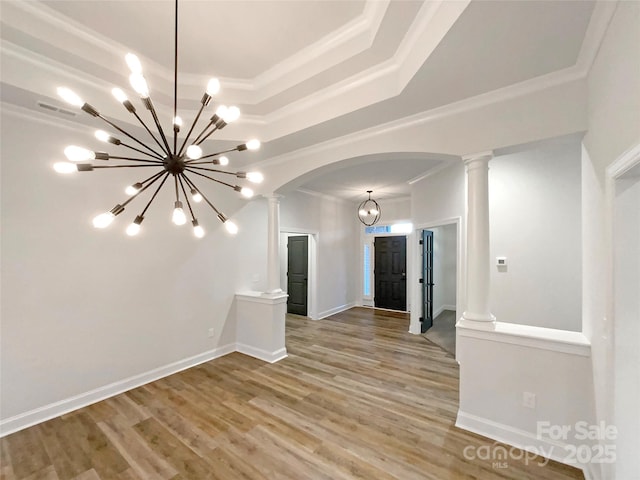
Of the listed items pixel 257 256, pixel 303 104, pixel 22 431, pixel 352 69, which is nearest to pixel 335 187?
pixel 257 256

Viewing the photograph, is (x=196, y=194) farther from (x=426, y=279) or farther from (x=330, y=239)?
(x=330, y=239)

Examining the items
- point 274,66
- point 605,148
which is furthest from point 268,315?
point 605,148

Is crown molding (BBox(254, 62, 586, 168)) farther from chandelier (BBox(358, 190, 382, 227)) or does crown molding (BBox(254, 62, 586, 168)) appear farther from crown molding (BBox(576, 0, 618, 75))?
chandelier (BBox(358, 190, 382, 227))

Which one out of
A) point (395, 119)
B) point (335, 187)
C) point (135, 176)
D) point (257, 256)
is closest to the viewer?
point (395, 119)

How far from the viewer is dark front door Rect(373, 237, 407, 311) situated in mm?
7367

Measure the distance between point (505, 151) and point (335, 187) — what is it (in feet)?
13.1

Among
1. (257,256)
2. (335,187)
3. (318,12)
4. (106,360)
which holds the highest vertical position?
(318,12)

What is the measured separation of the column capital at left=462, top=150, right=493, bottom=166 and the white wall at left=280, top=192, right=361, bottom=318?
3925mm

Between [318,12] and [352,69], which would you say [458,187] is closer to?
[352,69]

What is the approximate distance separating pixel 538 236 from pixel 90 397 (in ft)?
19.0

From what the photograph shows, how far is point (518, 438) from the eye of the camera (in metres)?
2.28

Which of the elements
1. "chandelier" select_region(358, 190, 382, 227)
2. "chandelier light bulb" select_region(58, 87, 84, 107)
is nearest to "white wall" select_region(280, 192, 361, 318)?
"chandelier" select_region(358, 190, 382, 227)

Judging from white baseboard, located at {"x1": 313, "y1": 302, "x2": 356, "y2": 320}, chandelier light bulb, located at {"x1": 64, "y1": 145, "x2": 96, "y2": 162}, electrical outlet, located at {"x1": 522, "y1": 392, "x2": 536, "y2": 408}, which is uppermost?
chandelier light bulb, located at {"x1": 64, "y1": 145, "x2": 96, "y2": 162}

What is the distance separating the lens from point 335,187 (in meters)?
6.20
